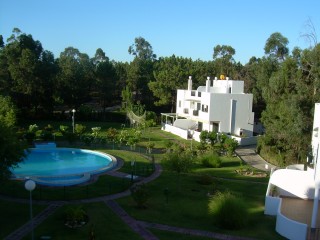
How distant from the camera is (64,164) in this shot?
30125 mm

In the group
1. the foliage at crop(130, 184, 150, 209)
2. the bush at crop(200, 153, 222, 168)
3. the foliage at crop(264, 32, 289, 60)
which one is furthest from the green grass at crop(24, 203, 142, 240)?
the foliage at crop(264, 32, 289, 60)

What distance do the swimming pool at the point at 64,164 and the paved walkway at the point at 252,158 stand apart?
1240 cm

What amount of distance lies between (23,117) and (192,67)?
1130 inches

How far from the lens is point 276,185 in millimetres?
19953

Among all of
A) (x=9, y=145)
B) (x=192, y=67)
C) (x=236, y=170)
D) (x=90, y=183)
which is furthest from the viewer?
(x=192, y=67)

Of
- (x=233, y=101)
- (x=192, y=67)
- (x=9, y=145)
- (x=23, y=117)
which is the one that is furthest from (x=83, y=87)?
(x=9, y=145)

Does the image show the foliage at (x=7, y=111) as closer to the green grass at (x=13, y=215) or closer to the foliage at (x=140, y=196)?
the green grass at (x=13, y=215)

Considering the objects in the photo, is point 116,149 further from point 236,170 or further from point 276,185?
point 276,185

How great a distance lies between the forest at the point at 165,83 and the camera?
102ft

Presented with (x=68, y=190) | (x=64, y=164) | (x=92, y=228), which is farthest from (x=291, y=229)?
(x=64, y=164)

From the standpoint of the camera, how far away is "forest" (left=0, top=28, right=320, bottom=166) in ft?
102

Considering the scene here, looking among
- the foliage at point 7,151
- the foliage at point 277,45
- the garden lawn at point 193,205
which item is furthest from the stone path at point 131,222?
the foliage at point 277,45

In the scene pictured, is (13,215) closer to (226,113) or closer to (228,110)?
(226,113)

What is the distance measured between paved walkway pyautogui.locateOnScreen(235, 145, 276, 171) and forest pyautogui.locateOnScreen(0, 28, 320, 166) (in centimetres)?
93
